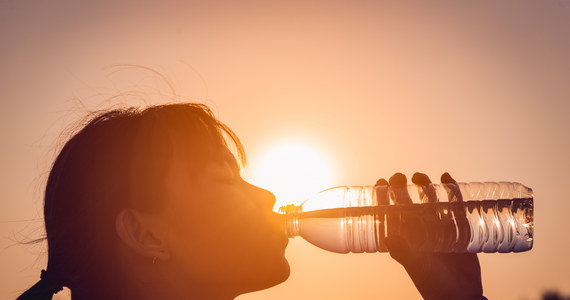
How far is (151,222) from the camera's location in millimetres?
1678

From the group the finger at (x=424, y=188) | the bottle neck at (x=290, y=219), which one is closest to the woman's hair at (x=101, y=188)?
the bottle neck at (x=290, y=219)

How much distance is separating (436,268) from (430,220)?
25 cm

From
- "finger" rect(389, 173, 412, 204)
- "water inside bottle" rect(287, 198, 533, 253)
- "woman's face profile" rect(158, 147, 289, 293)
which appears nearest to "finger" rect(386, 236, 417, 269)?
"water inside bottle" rect(287, 198, 533, 253)

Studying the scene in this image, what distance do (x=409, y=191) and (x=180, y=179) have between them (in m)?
1.34

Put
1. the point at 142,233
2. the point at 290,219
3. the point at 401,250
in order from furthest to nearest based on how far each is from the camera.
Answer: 1. the point at 290,219
2. the point at 401,250
3. the point at 142,233

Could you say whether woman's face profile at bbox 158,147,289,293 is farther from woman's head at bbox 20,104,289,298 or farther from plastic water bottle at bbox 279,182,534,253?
plastic water bottle at bbox 279,182,534,253

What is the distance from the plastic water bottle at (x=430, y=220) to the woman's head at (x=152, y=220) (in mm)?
620

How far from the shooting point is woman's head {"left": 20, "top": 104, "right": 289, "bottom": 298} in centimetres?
166

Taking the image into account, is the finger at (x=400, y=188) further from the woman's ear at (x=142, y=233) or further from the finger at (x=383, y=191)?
the woman's ear at (x=142, y=233)

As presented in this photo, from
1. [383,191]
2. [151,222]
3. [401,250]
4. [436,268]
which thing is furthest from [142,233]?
[436,268]

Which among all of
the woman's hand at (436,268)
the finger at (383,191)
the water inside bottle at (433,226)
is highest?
the finger at (383,191)

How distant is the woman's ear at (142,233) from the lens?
164 centimetres

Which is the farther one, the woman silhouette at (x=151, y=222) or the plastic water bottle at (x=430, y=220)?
the plastic water bottle at (x=430, y=220)

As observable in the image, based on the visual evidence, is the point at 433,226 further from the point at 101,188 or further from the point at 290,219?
the point at 101,188
